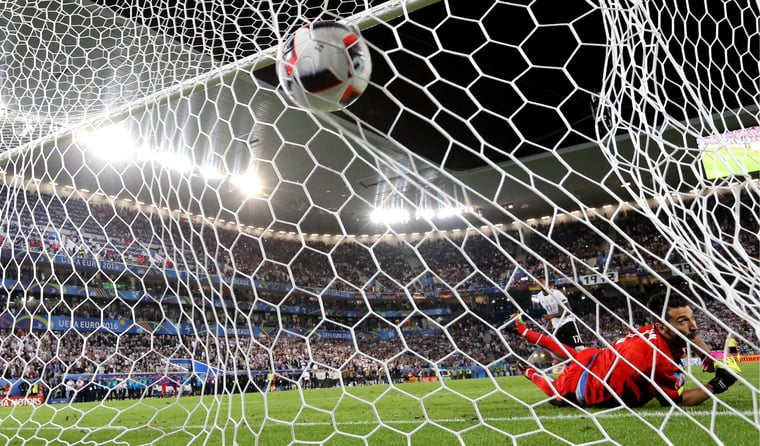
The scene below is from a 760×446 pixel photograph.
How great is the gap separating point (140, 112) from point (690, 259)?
93.1 inches

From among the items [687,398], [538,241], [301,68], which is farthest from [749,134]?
[538,241]

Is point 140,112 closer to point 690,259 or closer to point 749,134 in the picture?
point 690,259

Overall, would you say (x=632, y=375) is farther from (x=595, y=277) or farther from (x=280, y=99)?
(x=595, y=277)

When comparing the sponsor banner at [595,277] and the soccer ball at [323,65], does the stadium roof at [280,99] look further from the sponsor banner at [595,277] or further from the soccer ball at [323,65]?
the sponsor banner at [595,277]

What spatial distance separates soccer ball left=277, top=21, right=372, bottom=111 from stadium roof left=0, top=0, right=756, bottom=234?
15 cm

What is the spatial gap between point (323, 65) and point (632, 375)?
2.02 m

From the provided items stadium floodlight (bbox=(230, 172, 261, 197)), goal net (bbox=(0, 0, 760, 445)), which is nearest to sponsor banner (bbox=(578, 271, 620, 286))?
goal net (bbox=(0, 0, 760, 445))

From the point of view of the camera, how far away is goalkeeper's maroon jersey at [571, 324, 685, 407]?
237cm

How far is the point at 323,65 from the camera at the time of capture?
1.58 meters

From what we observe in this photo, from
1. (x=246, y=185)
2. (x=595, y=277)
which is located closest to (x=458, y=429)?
(x=246, y=185)

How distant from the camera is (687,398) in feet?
8.41

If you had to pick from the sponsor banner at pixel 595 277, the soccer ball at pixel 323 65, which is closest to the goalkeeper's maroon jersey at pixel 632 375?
the sponsor banner at pixel 595 277

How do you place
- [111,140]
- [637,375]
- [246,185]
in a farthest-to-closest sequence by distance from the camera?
[111,140], [637,375], [246,185]

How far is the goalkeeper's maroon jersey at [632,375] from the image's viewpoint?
2.37 m
